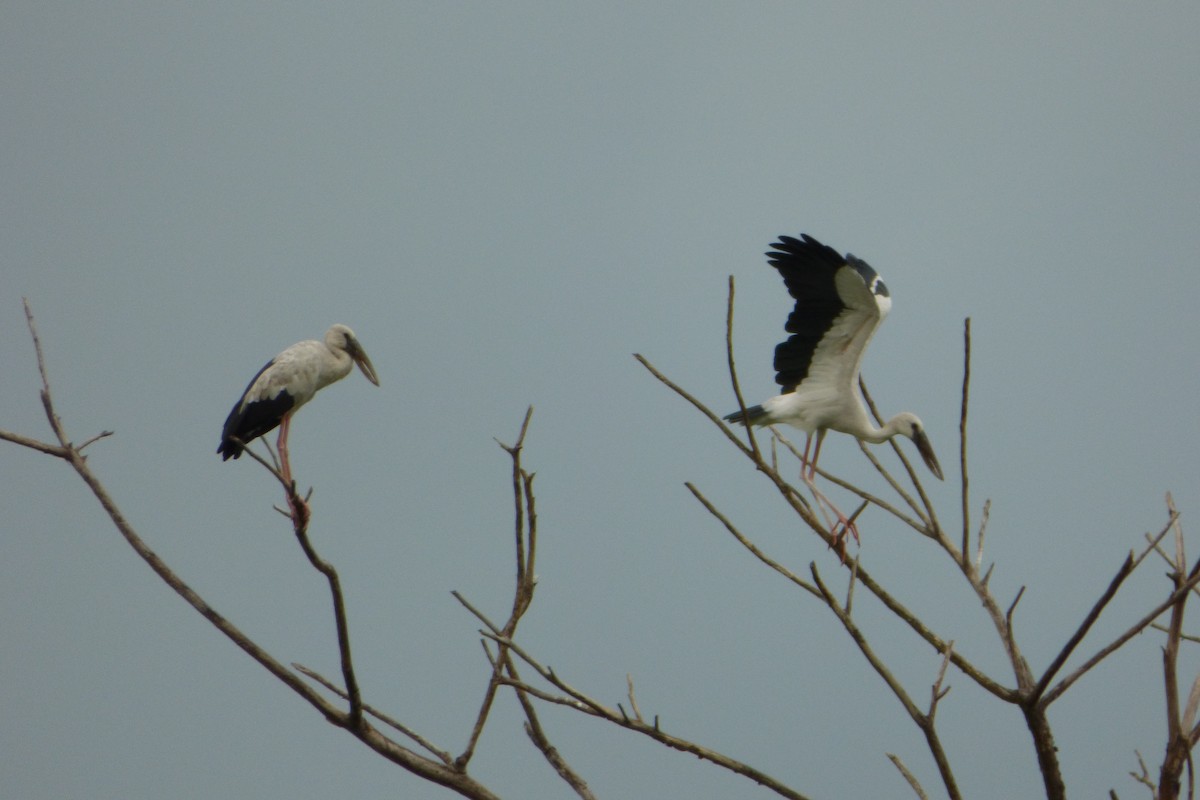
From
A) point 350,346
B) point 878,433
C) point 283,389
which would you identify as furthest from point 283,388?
point 878,433

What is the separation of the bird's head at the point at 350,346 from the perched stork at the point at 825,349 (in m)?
2.20

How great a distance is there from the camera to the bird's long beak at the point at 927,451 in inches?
302

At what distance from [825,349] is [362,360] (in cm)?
282

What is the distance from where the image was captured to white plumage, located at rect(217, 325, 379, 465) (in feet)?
21.9

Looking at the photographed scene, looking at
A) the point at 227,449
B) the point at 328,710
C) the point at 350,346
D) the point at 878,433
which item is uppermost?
the point at 878,433

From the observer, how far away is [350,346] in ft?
23.9

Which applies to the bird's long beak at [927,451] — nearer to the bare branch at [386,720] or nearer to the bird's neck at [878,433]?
the bird's neck at [878,433]

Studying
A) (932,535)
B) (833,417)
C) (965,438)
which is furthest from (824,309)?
(965,438)

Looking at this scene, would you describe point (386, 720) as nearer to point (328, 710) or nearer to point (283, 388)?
point (328, 710)

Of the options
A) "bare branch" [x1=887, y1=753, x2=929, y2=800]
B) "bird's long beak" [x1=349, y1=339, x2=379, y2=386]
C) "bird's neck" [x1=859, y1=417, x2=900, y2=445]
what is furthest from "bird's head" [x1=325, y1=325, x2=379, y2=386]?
"bare branch" [x1=887, y1=753, x2=929, y2=800]

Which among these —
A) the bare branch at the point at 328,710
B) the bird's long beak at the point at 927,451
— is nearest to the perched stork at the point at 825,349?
the bird's long beak at the point at 927,451

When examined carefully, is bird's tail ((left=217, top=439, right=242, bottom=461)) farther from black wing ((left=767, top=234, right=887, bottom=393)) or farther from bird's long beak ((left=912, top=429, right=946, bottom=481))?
bird's long beak ((left=912, top=429, right=946, bottom=481))

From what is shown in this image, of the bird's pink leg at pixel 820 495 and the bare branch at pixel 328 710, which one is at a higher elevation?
the bird's pink leg at pixel 820 495

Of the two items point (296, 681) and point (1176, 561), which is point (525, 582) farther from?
point (1176, 561)
